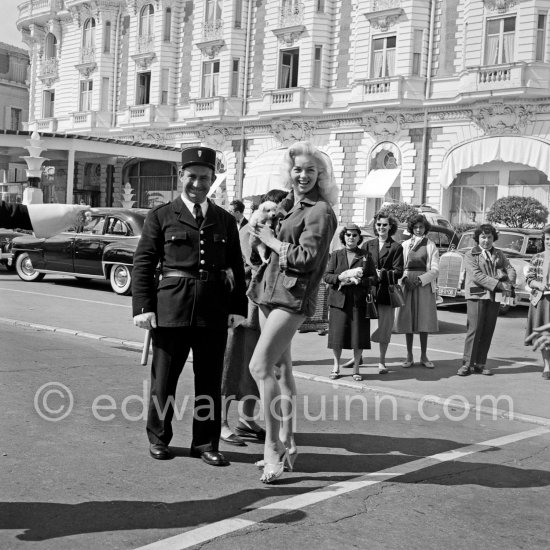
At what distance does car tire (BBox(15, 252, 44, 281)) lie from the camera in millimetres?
19375

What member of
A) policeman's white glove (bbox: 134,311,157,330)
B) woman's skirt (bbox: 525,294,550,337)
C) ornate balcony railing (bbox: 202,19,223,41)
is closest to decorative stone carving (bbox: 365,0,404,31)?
ornate balcony railing (bbox: 202,19,223,41)

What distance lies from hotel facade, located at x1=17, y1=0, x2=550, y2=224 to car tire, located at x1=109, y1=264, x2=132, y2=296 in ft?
17.6

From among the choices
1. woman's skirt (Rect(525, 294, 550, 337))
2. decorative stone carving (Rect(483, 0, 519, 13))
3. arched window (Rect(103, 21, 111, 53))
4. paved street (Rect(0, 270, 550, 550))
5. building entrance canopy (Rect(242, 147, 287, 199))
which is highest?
arched window (Rect(103, 21, 111, 53))

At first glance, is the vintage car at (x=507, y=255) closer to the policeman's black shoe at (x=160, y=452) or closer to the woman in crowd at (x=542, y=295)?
the woman in crowd at (x=542, y=295)

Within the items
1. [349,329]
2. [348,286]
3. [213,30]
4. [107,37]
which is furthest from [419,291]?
[107,37]

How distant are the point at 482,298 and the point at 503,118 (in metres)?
23.5

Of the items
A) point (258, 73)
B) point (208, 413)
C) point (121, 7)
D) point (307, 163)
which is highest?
point (121, 7)

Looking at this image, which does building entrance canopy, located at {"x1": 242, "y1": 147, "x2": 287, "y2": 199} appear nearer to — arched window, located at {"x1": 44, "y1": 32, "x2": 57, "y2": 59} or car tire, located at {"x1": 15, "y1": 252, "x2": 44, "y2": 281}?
car tire, located at {"x1": 15, "y1": 252, "x2": 44, "y2": 281}

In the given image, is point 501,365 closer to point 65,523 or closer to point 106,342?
point 106,342

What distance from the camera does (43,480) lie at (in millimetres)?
4922

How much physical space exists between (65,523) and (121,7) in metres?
46.9

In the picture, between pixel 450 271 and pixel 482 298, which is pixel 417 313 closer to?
pixel 482 298

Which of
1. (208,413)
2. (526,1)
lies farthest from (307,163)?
(526,1)

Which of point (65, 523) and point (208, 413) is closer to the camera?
point (65, 523)
